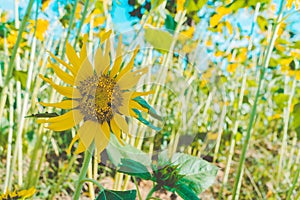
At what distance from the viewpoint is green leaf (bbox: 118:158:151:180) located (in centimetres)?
35

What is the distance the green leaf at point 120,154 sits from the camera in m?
0.37

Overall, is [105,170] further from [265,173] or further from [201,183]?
[201,183]

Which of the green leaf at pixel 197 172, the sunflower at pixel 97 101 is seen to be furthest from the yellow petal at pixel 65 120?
the green leaf at pixel 197 172

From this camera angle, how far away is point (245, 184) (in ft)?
6.10

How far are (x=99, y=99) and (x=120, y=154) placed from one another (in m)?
0.06

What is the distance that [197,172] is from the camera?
389 millimetres

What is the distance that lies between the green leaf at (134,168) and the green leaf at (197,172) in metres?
0.04

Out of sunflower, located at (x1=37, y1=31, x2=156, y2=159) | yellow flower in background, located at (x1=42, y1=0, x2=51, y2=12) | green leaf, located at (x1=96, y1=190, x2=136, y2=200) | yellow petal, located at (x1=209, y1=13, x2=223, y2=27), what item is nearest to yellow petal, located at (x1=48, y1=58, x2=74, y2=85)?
sunflower, located at (x1=37, y1=31, x2=156, y2=159)

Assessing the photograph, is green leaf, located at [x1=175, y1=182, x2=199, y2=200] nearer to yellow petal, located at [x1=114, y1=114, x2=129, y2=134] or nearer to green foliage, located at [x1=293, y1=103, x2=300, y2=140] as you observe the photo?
yellow petal, located at [x1=114, y1=114, x2=129, y2=134]

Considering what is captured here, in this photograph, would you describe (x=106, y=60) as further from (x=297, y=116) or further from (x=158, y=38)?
(x=297, y=116)

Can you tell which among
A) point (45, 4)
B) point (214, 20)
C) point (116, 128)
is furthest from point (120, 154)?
point (45, 4)

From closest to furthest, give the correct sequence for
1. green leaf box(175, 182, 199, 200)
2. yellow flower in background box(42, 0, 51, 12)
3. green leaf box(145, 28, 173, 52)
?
green leaf box(175, 182, 199, 200) < green leaf box(145, 28, 173, 52) < yellow flower in background box(42, 0, 51, 12)

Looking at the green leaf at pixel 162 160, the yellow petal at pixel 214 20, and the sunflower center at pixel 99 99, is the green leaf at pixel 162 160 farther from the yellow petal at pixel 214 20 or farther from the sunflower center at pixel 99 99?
the yellow petal at pixel 214 20

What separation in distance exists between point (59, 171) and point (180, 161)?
1409 millimetres
